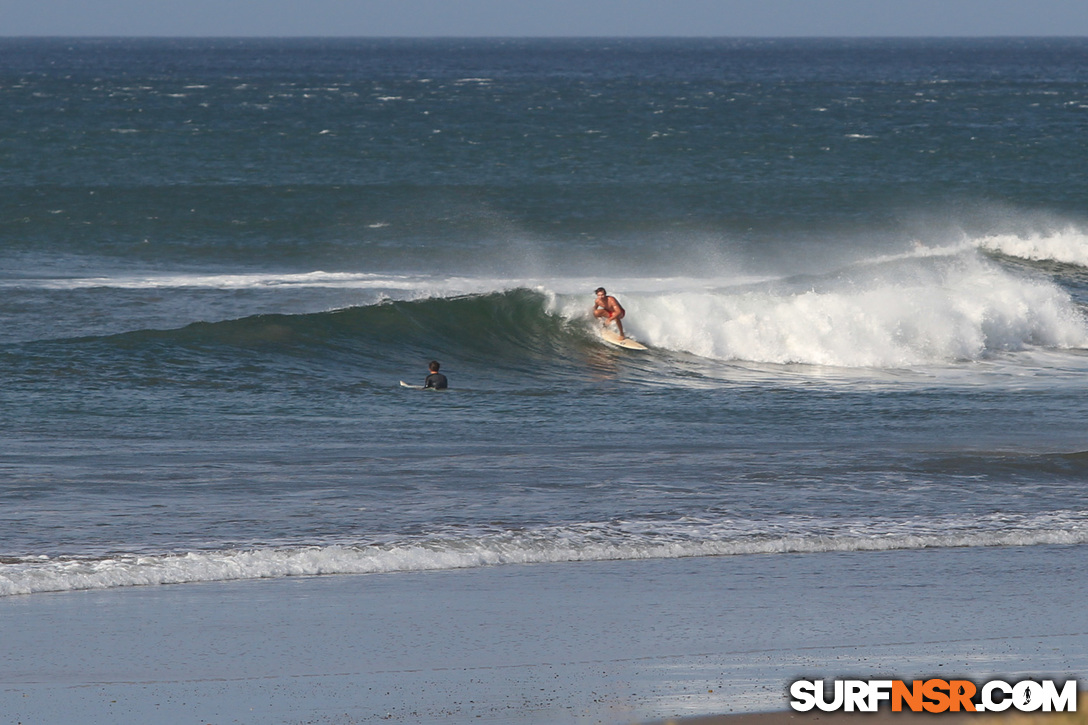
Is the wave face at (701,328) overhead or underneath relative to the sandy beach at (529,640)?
underneath

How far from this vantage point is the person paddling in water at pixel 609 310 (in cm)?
2192

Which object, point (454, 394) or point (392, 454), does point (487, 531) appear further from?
point (454, 394)

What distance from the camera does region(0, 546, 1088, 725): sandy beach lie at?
6.51 metres

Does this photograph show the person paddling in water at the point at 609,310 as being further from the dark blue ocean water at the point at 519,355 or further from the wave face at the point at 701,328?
the dark blue ocean water at the point at 519,355

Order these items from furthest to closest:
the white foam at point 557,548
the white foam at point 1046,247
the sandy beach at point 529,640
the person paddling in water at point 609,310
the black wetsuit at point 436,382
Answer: the white foam at point 1046,247 < the person paddling in water at point 609,310 < the black wetsuit at point 436,382 < the white foam at point 557,548 < the sandy beach at point 529,640

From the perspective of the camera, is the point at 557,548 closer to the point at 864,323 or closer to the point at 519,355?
the point at 519,355

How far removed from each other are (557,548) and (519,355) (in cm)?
1167

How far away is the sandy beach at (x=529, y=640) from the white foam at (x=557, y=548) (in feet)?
0.70

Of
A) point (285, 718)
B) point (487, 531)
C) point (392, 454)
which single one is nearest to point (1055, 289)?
point (392, 454)

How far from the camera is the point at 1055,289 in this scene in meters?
24.7

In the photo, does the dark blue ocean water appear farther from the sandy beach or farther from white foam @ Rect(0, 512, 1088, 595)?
the sandy beach

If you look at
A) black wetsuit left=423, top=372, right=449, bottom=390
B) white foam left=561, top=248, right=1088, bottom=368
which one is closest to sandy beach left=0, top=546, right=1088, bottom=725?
black wetsuit left=423, top=372, right=449, bottom=390

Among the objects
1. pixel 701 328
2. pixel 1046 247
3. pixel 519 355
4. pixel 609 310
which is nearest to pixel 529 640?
pixel 519 355

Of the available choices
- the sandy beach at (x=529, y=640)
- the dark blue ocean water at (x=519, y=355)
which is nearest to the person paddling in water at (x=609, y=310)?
the dark blue ocean water at (x=519, y=355)
